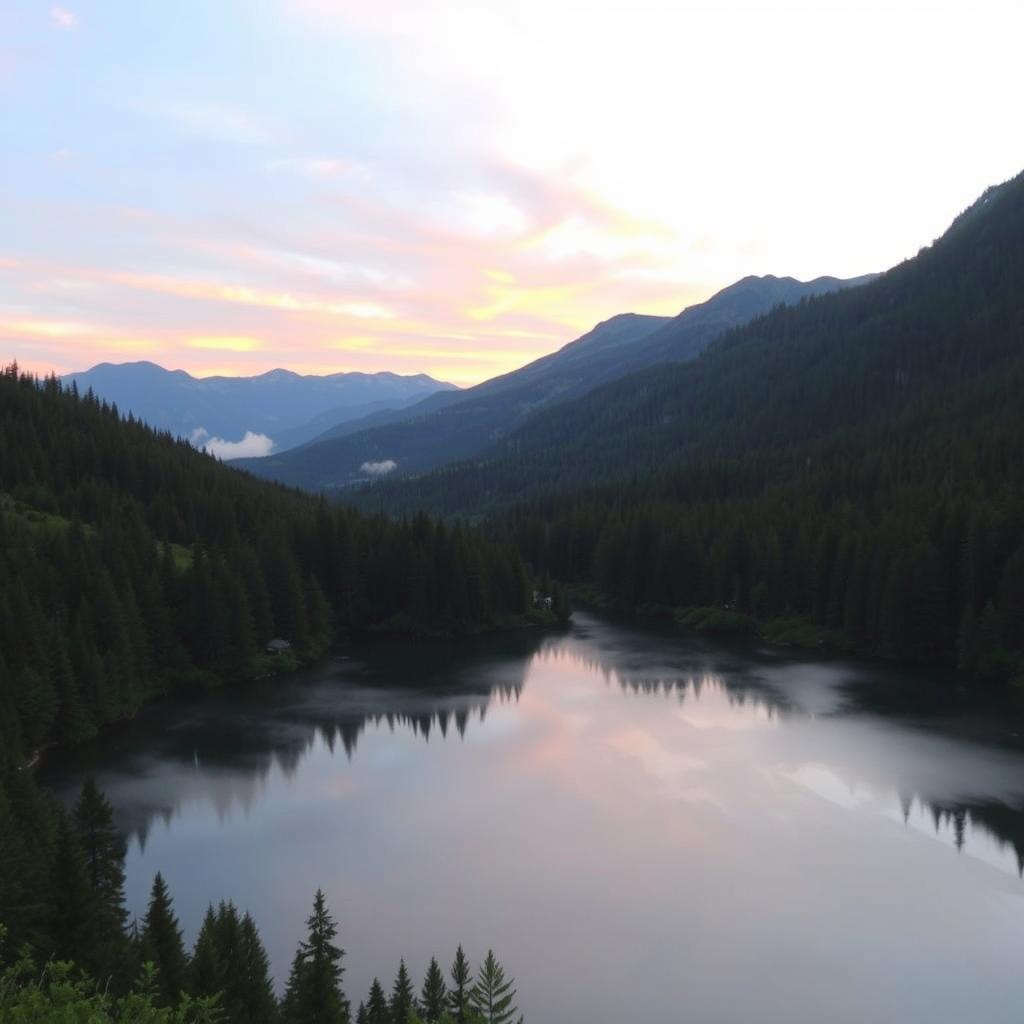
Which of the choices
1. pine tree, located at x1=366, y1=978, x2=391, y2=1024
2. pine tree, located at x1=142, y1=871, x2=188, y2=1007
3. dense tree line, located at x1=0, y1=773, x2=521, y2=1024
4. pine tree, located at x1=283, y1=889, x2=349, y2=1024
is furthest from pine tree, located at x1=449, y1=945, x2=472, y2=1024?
pine tree, located at x1=142, y1=871, x2=188, y2=1007

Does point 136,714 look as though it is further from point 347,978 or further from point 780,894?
point 780,894

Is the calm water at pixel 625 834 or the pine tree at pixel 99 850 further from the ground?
the pine tree at pixel 99 850

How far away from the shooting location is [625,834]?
5091 centimetres

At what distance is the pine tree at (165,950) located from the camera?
26188 mm

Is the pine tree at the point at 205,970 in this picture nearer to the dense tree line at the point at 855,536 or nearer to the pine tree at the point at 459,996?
the pine tree at the point at 459,996

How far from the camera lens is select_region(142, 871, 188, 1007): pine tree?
2619 centimetres

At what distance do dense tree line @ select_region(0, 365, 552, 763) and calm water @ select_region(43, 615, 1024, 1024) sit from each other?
19.4 feet

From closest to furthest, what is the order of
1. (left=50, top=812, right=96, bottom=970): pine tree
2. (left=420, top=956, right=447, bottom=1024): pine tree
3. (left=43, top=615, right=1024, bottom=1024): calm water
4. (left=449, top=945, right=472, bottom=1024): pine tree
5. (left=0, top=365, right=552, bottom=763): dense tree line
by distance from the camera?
1. (left=449, top=945, right=472, bottom=1024): pine tree
2. (left=420, top=956, right=447, bottom=1024): pine tree
3. (left=50, top=812, right=96, bottom=970): pine tree
4. (left=43, top=615, right=1024, bottom=1024): calm water
5. (left=0, top=365, right=552, bottom=763): dense tree line

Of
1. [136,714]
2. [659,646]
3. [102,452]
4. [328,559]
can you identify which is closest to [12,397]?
[102,452]

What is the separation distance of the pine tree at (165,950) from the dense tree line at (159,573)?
21.7 metres

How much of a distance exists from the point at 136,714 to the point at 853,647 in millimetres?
71706

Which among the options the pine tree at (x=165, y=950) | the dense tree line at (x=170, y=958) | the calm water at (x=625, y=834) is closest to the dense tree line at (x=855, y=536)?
the calm water at (x=625, y=834)

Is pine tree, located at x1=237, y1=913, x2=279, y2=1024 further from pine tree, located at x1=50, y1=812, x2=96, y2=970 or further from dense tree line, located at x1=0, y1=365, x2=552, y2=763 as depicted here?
dense tree line, located at x1=0, y1=365, x2=552, y2=763

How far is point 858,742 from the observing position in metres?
67.2
